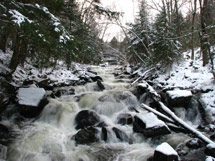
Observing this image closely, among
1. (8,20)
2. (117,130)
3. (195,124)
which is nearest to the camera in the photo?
(8,20)

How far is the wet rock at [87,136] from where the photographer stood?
522cm

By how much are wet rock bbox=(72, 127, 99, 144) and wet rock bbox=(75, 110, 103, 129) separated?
0.69 metres

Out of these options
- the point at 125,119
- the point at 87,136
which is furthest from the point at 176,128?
the point at 87,136

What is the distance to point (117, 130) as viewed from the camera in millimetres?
5605

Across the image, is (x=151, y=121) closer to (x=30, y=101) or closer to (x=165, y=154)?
(x=165, y=154)

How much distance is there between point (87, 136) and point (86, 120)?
41.9 inches

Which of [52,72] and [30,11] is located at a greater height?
[30,11]

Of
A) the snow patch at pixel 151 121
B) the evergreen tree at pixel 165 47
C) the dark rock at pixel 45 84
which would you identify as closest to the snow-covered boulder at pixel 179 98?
the snow patch at pixel 151 121

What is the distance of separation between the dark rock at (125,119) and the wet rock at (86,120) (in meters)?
0.86

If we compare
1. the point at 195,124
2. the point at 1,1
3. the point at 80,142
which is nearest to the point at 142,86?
the point at 195,124

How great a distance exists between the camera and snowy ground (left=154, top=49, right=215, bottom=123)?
650 cm

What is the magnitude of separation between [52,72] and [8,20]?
753cm

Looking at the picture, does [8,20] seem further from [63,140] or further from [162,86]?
[162,86]

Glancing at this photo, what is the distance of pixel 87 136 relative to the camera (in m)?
5.30
